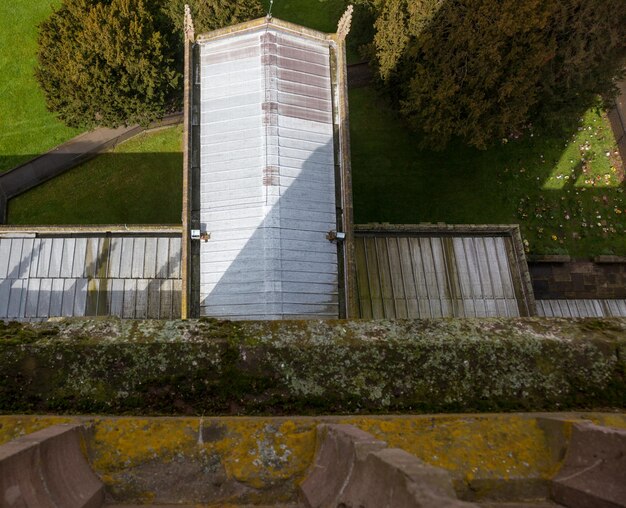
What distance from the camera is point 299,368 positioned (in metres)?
8.05

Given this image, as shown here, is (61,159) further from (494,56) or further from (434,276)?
(494,56)

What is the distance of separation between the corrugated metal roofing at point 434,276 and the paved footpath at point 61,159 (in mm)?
18679

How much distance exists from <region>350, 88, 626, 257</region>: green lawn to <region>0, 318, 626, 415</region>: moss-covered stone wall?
805 inches

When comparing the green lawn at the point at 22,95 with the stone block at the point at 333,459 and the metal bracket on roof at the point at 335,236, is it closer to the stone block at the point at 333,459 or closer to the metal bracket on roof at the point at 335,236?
the metal bracket on roof at the point at 335,236

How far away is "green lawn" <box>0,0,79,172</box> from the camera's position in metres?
28.8

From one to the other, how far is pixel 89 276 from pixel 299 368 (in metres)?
16.1

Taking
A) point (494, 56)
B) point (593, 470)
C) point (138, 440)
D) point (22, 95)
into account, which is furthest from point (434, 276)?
point (22, 95)

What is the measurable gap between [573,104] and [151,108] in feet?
81.1

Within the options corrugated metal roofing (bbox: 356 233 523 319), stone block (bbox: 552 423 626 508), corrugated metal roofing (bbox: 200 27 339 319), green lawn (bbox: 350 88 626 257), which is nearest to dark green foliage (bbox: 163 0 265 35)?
corrugated metal roofing (bbox: 200 27 339 319)

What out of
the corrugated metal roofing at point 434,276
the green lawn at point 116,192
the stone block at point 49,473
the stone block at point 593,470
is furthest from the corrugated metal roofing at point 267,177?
the stone block at point 593,470

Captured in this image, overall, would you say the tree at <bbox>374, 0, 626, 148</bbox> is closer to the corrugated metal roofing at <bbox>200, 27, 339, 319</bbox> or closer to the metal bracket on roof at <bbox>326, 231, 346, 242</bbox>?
the corrugated metal roofing at <bbox>200, 27, 339, 319</bbox>

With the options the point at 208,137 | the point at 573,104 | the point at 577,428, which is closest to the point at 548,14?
the point at 573,104

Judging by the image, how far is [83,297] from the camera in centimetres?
2003

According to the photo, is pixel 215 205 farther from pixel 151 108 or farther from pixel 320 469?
pixel 320 469
